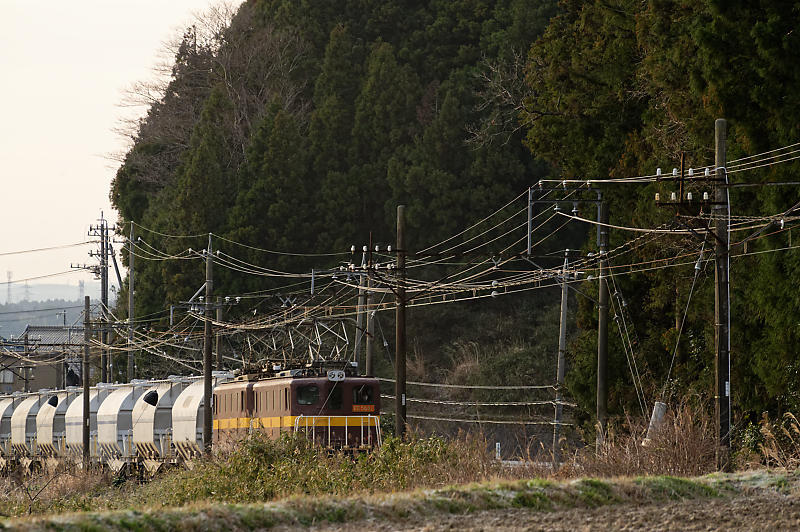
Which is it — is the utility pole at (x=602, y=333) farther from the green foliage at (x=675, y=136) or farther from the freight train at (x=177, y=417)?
the freight train at (x=177, y=417)

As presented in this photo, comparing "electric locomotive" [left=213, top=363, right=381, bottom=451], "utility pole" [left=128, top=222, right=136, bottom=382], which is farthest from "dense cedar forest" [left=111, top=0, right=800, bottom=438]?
"electric locomotive" [left=213, top=363, right=381, bottom=451]

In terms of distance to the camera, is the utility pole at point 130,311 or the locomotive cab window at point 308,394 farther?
the utility pole at point 130,311

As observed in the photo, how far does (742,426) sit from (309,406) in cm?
1069

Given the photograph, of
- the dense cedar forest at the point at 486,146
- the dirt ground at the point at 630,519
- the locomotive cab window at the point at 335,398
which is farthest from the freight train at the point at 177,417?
the dirt ground at the point at 630,519

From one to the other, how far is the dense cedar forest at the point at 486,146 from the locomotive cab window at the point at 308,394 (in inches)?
307

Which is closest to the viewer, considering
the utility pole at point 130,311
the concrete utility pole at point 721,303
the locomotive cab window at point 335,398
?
the concrete utility pole at point 721,303

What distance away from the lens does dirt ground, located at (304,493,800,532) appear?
1276cm

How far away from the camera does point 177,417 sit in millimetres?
39906

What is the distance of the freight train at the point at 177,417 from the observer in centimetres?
3200

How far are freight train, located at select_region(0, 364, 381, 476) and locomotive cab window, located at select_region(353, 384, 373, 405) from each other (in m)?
Answer: 0.03

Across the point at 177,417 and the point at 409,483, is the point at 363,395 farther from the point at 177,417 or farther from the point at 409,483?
the point at 409,483

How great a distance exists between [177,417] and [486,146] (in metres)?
22.9

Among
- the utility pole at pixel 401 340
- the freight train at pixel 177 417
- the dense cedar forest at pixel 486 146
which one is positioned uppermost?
the dense cedar forest at pixel 486 146

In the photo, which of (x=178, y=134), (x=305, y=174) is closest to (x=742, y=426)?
(x=305, y=174)
